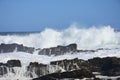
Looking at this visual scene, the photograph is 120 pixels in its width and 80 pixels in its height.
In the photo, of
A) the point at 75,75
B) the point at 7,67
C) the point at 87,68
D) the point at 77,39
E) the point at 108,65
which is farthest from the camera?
the point at 77,39

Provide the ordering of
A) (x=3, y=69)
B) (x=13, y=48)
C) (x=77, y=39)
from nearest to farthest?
(x=3, y=69), (x=13, y=48), (x=77, y=39)

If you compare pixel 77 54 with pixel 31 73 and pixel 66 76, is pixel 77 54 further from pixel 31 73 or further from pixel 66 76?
pixel 66 76

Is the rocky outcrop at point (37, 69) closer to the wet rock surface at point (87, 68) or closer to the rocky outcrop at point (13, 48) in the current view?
the wet rock surface at point (87, 68)

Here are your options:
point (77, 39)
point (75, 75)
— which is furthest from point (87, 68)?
point (77, 39)

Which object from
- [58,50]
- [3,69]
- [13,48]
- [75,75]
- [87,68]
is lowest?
[75,75]

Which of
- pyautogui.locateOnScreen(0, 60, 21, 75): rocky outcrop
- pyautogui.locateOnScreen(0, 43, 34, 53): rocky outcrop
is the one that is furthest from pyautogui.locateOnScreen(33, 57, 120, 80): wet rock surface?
pyautogui.locateOnScreen(0, 43, 34, 53): rocky outcrop

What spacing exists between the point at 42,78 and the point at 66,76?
98 cm

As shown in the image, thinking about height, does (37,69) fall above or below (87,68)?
above

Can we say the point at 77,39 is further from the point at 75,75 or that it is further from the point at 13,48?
the point at 75,75

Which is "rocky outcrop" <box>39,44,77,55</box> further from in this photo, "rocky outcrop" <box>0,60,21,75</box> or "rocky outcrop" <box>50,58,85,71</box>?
"rocky outcrop" <box>50,58,85,71</box>

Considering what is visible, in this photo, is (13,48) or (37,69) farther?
(13,48)

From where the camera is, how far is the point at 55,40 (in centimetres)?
4575

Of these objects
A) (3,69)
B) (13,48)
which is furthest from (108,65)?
(13,48)

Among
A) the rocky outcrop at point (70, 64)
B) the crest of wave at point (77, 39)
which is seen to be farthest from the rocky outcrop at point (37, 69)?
the crest of wave at point (77, 39)
